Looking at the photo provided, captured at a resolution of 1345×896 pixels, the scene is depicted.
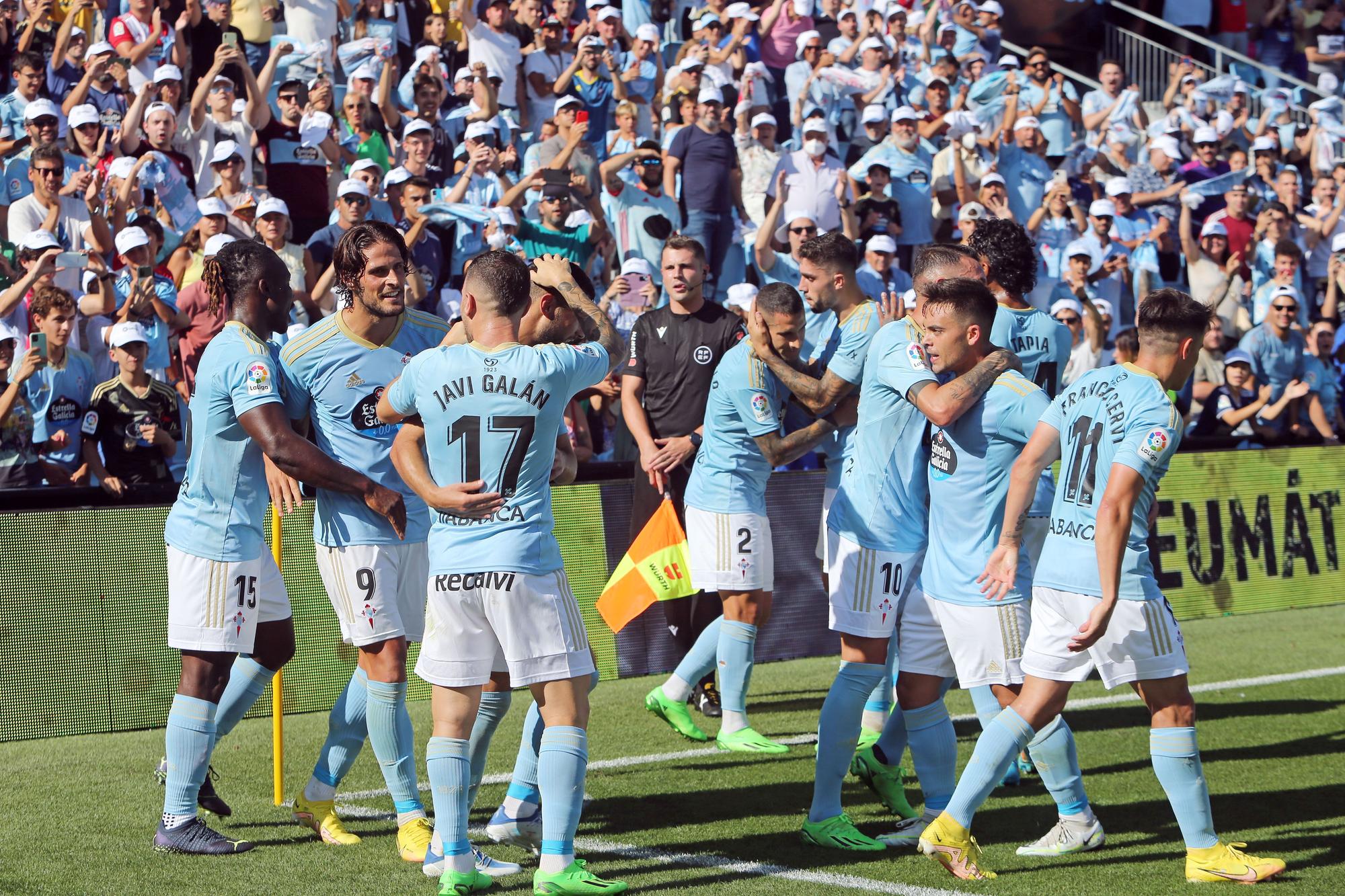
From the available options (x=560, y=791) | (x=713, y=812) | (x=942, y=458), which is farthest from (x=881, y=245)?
(x=560, y=791)

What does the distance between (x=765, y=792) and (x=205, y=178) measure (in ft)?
25.5

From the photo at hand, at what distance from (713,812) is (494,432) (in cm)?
238

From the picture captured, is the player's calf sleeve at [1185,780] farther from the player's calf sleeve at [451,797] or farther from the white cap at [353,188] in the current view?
the white cap at [353,188]

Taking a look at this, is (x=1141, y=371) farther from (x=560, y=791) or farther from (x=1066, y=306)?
(x=1066, y=306)

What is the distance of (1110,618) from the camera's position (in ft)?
17.7

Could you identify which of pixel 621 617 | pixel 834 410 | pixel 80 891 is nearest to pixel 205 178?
pixel 621 617

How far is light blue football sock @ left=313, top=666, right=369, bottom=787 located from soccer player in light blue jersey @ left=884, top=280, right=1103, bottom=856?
2173 millimetres

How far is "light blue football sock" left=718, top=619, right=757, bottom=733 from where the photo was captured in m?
7.95

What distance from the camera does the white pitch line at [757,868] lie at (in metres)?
5.45

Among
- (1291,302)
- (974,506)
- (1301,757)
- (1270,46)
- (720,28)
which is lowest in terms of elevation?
(1301,757)

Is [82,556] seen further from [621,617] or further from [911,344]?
[911,344]

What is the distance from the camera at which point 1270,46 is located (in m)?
26.6

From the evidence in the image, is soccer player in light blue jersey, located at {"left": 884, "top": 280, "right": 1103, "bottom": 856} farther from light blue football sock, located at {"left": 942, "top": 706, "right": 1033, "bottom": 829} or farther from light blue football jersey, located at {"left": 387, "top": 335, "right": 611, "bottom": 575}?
light blue football jersey, located at {"left": 387, "top": 335, "right": 611, "bottom": 575}

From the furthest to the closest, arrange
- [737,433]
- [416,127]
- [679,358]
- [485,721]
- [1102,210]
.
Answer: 1. [1102,210]
2. [416,127]
3. [679,358]
4. [737,433]
5. [485,721]
